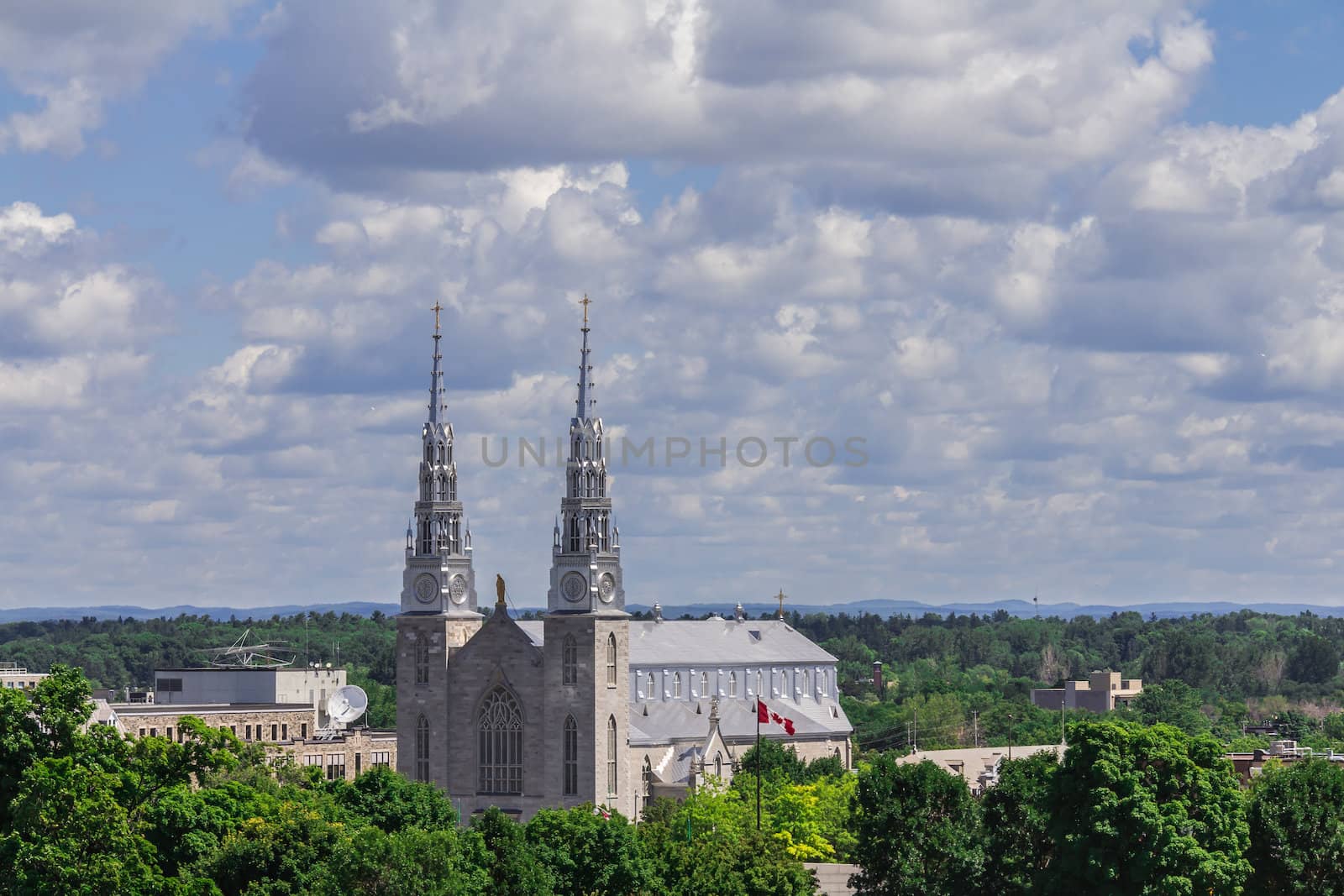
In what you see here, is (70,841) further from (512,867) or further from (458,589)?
(458,589)

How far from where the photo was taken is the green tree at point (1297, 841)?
4240 inches

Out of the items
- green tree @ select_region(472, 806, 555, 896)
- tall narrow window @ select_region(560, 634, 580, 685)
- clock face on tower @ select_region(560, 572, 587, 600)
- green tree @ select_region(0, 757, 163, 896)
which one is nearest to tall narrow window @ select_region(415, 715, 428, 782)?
tall narrow window @ select_region(560, 634, 580, 685)

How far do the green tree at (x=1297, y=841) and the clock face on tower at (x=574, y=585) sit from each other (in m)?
70.1

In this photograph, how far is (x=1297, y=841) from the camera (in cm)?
10856

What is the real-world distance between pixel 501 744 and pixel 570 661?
28.2 feet

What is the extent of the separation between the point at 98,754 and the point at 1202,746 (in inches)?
1875

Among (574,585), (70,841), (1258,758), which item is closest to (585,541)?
(574,585)

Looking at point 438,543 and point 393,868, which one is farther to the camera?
point 438,543

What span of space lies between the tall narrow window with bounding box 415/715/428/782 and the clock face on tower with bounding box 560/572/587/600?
50.1 feet

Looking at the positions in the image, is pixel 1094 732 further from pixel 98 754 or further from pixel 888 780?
pixel 98 754

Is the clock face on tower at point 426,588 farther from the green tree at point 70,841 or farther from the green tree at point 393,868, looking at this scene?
the green tree at point 70,841

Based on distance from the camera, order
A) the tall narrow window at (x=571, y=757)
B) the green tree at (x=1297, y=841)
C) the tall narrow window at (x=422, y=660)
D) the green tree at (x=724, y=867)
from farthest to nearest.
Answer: the tall narrow window at (x=422, y=660), the tall narrow window at (x=571, y=757), the green tree at (x=724, y=867), the green tree at (x=1297, y=841)

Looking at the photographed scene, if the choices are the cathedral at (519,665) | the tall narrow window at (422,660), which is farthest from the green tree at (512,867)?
the tall narrow window at (422,660)

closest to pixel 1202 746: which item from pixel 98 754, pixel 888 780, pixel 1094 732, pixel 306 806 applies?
pixel 1094 732
